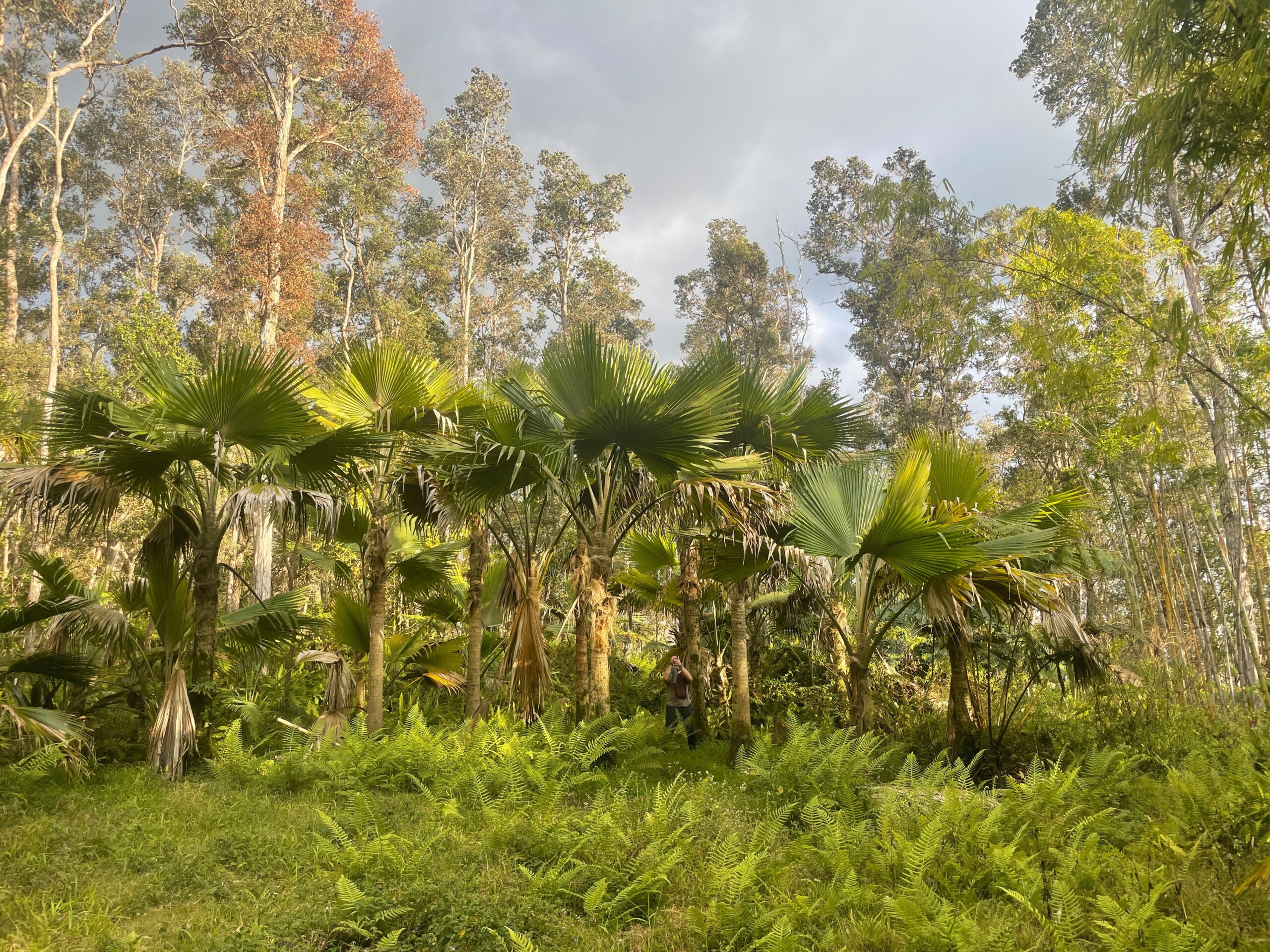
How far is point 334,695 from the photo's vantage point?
22.7ft

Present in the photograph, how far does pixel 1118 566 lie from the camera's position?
342 inches

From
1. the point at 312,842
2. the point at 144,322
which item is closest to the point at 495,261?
the point at 144,322

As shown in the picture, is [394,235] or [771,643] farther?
[394,235]

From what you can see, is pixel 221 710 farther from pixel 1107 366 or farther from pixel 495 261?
pixel 495 261

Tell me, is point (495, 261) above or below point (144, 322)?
above

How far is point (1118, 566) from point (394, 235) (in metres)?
22.8

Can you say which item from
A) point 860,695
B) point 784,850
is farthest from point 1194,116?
point 784,850

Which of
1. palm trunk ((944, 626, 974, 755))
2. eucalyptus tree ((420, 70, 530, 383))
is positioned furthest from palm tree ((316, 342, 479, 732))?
eucalyptus tree ((420, 70, 530, 383))

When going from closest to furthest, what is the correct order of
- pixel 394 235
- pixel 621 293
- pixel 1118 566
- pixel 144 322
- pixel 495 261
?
pixel 1118 566, pixel 144 322, pixel 394 235, pixel 495 261, pixel 621 293

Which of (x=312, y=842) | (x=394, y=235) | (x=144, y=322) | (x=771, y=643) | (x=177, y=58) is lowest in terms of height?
(x=312, y=842)

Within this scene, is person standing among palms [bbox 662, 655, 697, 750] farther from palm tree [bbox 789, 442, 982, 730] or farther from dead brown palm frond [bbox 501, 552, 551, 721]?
palm tree [bbox 789, 442, 982, 730]

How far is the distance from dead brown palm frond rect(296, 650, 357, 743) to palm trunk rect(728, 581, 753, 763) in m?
3.67

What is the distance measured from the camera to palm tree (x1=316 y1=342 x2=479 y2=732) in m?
6.99

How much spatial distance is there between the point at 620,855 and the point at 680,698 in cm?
457
